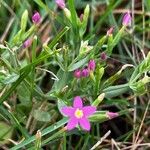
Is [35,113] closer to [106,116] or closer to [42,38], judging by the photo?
[106,116]

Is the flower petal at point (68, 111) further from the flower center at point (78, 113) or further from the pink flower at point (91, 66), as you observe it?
the pink flower at point (91, 66)

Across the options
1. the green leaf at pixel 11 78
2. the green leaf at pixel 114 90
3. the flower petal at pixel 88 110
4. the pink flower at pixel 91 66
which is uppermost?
the green leaf at pixel 11 78

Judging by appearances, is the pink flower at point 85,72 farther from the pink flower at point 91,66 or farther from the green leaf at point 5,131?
the green leaf at point 5,131

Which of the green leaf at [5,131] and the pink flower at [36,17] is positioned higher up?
the pink flower at [36,17]

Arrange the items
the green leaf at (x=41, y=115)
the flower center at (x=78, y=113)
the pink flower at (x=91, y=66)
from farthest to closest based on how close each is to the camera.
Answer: the green leaf at (x=41, y=115), the pink flower at (x=91, y=66), the flower center at (x=78, y=113)

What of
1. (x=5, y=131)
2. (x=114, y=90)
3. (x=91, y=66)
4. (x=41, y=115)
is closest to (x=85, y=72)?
(x=91, y=66)

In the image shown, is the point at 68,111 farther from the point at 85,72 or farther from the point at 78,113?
the point at 85,72

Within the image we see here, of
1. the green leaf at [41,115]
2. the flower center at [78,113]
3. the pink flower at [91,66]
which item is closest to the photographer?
the flower center at [78,113]

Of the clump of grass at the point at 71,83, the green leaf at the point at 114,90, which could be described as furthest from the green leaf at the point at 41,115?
the green leaf at the point at 114,90

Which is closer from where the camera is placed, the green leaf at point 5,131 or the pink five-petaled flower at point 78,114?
the pink five-petaled flower at point 78,114

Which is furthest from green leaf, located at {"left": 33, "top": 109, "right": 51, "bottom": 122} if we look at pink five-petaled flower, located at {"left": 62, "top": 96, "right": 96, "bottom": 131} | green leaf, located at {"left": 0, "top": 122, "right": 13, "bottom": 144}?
pink five-petaled flower, located at {"left": 62, "top": 96, "right": 96, "bottom": 131}

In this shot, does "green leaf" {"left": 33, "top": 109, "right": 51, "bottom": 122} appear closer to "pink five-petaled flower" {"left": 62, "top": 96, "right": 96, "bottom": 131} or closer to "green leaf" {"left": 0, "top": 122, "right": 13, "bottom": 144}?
"green leaf" {"left": 0, "top": 122, "right": 13, "bottom": 144}
